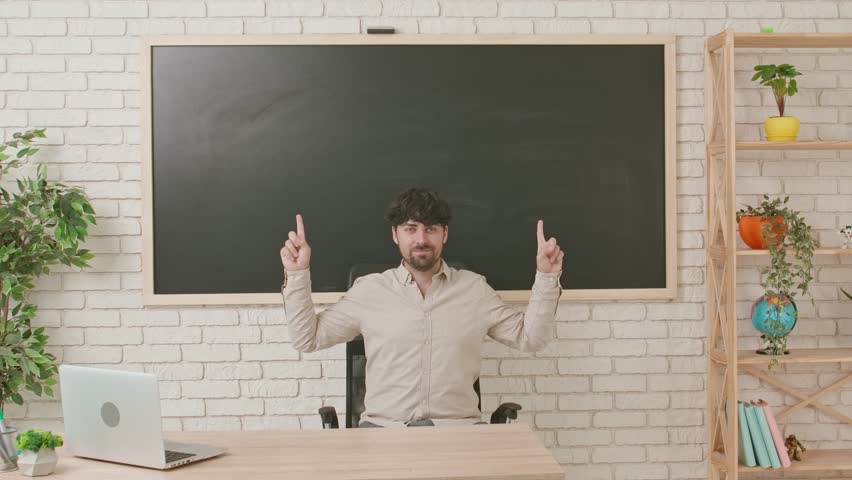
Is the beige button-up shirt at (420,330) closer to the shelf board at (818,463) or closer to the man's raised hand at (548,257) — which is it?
the man's raised hand at (548,257)

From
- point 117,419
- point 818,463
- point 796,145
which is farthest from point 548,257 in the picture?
point 818,463

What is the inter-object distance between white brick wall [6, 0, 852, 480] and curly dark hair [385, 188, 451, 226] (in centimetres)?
83

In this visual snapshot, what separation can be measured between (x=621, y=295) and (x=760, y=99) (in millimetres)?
1007

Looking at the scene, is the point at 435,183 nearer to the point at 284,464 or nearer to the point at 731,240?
the point at 731,240

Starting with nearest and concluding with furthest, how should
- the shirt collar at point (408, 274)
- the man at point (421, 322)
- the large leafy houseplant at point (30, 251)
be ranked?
the man at point (421, 322) < the shirt collar at point (408, 274) < the large leafy houseplant at point (30, 251)

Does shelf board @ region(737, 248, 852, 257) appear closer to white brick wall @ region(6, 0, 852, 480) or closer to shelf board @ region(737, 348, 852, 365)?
white brick wall @ region(6, 0, 852, 480)

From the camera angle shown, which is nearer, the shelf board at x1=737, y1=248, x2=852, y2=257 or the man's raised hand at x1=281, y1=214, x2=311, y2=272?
the man's raised hand at x1=281, y1=214, x2=311, y2=272

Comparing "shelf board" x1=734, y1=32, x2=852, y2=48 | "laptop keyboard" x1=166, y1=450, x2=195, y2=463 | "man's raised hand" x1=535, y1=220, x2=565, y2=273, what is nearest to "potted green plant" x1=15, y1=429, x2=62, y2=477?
"laptop keyboard" x1=166, y1=450, x2=195, y2=463

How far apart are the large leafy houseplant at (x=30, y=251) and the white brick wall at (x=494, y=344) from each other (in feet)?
0.57

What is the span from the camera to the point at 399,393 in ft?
9.38

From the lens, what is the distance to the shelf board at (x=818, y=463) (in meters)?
3.33

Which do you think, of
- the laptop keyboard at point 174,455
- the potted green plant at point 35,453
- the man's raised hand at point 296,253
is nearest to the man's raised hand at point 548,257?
the man's raised hand at point 296,253

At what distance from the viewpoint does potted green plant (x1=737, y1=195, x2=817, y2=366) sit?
328 cm

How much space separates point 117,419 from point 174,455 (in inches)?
6.5
